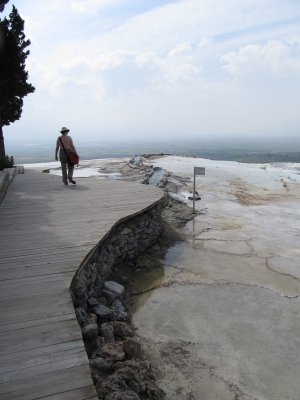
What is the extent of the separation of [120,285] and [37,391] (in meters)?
3.59

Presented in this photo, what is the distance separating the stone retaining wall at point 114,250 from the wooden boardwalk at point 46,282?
208 millimetres

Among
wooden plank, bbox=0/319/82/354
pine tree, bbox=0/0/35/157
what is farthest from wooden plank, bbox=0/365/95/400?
pine tree, bbox=0/0/35/157

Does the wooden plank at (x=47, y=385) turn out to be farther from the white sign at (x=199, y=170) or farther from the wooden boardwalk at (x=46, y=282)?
the white sign at (x=199, y=170)

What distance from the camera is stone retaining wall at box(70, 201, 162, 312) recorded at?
4.80 m

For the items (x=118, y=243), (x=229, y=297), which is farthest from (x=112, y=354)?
(x=118, y=243)

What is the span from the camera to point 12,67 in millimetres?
11750

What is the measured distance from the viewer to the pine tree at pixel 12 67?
11.2 m

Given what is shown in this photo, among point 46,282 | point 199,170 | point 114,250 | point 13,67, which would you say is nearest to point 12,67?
point 13,67

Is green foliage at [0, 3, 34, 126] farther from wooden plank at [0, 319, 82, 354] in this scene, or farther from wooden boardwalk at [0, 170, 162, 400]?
wooden plank at [0, 319, 82, 354]

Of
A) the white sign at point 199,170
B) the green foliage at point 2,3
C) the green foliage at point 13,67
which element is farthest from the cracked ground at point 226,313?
the green foliage at point 2,3

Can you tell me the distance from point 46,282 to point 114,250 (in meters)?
2.70

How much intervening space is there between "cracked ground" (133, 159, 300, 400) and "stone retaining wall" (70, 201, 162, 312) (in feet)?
2.24

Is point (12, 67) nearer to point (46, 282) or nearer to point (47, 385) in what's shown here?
point (46, 282)

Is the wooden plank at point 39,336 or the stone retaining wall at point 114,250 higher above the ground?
the wooden plank at point 39,336
